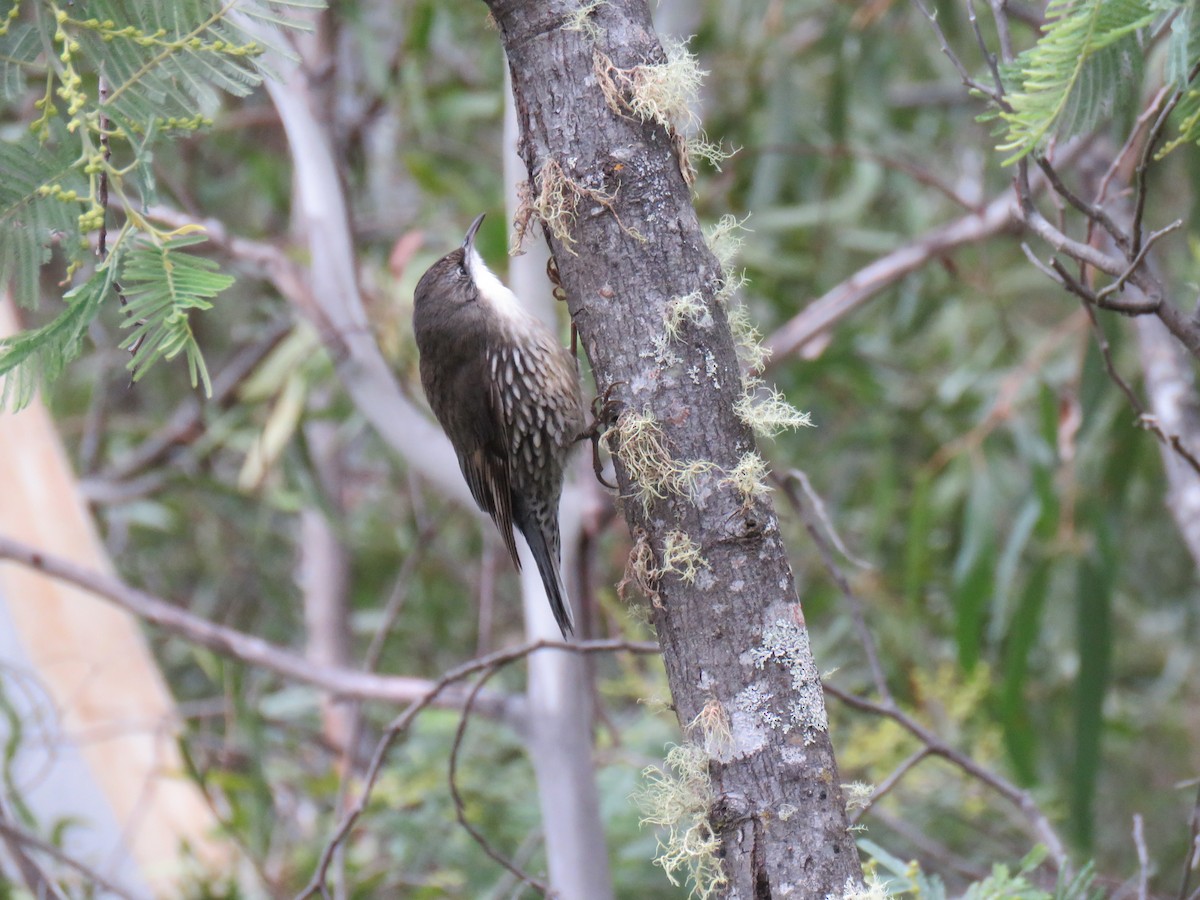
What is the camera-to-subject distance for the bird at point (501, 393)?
2.12m

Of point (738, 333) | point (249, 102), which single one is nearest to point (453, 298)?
point (738, 333)

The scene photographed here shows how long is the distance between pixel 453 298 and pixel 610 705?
2739 mm

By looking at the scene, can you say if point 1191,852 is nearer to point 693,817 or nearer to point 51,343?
point 693,817

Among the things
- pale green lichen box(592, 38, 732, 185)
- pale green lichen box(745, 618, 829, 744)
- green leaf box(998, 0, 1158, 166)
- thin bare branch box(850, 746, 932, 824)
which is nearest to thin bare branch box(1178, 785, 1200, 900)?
thin bare branch box(850, 746, 932, 824)

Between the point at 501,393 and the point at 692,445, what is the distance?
1.03m

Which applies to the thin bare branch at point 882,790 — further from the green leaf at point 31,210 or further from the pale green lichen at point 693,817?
the green leaf at point 31,210

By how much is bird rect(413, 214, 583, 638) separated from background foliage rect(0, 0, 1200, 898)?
25 cm

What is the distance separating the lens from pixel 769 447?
3.73 meters

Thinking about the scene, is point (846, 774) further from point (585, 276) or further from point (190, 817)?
point (585, 276)

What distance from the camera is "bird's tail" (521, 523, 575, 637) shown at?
205 cm

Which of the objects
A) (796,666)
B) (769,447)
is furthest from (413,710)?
(769,447)

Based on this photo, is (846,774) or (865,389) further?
(865,389)

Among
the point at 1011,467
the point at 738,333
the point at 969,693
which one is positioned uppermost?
the point at 738,333

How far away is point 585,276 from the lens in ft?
3.95
